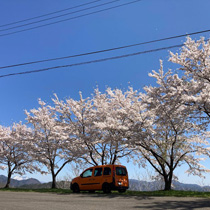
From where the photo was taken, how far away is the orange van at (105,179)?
1540cm

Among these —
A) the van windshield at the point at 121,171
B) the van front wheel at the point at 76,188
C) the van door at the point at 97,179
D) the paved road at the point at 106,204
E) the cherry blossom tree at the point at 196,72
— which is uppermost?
the cherry blossom tree at the point at 196,72

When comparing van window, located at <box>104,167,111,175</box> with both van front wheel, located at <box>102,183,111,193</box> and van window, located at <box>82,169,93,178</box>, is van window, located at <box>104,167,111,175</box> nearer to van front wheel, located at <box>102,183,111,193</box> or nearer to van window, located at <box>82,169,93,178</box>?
van front wheel, located at <box>102,183,111,193</box>

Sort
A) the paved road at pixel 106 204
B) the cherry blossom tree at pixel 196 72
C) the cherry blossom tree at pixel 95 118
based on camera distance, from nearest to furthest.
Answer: the paved road at pixel 106 204 < the cherry blossom tree at pixel 196 72 < the cherry blossom tree at pixel 95 118

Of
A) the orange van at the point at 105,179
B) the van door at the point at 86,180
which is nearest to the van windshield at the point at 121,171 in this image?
the orange van at the point at 105,179

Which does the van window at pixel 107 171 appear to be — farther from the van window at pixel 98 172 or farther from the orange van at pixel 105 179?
the van window at pixel 98 172

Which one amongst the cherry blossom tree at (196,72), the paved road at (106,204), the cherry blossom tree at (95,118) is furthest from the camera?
the cherry blossom tree at (95,118)

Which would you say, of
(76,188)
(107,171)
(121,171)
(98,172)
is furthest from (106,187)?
(76,188)

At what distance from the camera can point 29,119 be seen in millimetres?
30547

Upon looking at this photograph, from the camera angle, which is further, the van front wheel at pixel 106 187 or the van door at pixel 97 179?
Answer: the van door at pixel 97 179

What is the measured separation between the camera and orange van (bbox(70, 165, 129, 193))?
1540 centimetres

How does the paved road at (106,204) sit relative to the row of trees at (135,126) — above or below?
below

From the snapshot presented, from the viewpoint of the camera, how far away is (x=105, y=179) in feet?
51.2

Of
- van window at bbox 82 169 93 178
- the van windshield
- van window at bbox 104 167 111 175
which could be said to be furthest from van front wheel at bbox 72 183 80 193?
the van windshield

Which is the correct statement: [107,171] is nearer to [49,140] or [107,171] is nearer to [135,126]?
[135,126]
